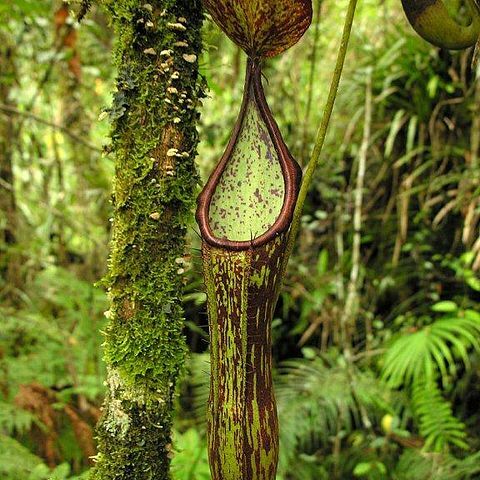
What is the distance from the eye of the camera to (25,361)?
240cm

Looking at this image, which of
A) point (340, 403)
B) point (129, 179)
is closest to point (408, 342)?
point (340, 403)

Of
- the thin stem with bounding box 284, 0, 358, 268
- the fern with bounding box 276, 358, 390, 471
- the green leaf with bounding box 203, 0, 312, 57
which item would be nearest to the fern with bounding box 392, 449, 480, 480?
the fern with bounding box 276, 358, 390, 471

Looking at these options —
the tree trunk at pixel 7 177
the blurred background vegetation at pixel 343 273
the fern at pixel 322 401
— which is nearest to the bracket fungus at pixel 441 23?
the blurred background vegetation at pixel 343 273

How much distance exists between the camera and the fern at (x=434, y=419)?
210 cm

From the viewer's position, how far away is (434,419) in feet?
7.06

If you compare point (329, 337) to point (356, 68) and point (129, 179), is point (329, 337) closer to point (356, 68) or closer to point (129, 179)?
point (356, 68)

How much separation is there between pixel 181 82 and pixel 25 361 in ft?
6.12

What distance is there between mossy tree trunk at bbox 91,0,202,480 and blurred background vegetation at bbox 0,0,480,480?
1.13 m

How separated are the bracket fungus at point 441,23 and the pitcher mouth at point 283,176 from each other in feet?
1.12

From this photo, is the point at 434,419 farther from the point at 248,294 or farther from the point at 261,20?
the point at 261,20

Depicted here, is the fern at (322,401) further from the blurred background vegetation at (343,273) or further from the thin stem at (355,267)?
the thin stem at (355,267)

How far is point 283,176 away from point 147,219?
0.77 ft

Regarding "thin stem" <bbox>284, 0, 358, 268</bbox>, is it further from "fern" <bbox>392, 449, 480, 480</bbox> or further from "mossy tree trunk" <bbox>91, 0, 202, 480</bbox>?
"fern" <bbox>392, 449, 480, 480</bbox>

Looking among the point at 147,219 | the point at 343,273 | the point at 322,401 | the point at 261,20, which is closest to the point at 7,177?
the point at 343,273
